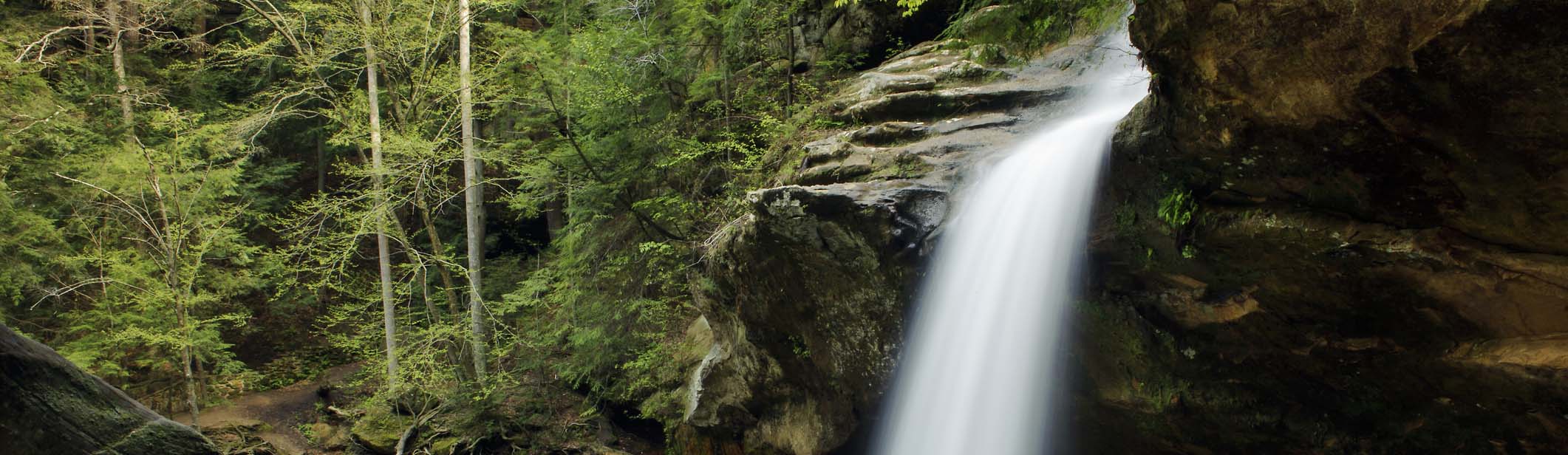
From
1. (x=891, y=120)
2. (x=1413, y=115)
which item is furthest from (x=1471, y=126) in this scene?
(x=891, y=120)

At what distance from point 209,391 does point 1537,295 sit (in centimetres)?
1755

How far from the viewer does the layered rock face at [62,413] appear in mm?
5480

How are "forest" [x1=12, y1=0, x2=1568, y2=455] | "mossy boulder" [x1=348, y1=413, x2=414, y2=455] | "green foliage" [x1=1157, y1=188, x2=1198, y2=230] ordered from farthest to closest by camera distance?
"mossy boulder" [x1=348, y1=413, x2=414, y2=455]
"green foliage" [x1=1157, y1=188, x2=1198, y2=230]
"forest" [x1=12, y1=0, x2=1568, y2=455]

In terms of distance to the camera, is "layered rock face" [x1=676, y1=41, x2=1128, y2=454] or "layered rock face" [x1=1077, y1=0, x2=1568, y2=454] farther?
"layered rock face" [x1=676, y1=41, x2=1128, y2=454]

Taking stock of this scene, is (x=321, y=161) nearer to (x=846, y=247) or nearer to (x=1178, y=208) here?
(x=846, y=247)

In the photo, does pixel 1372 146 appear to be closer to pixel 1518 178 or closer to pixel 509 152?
pixel 1518 178

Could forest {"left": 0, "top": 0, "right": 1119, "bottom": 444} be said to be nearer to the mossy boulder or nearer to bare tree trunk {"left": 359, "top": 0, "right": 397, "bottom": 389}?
bare tree trunk {"left": 359, "top": 0, "right": 397, "bottom": 389}

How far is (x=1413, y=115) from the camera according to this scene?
3.56 metres

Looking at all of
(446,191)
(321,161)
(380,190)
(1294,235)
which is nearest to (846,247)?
(1294,235)

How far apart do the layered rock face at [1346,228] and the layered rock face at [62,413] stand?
7.70 meters

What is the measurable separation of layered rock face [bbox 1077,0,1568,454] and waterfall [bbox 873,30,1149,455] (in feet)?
1.00

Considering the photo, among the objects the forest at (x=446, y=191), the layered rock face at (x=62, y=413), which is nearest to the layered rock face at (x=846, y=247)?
the forest at (x=446, y=191)

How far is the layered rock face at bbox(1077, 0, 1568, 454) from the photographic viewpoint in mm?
3371

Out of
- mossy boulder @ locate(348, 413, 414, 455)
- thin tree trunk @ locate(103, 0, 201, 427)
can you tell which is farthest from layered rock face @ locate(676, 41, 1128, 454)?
thin tree trunk @ locate(103, 0, 201, 427)
